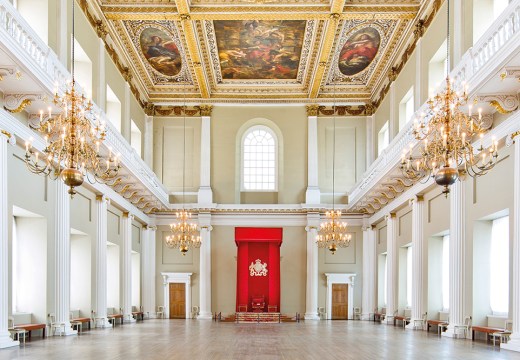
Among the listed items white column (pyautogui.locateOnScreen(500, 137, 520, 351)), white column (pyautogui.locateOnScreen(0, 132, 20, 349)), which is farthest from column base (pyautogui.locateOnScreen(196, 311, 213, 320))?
white column (pyautogui.locateOnScreen(500, 137, 520, 351))

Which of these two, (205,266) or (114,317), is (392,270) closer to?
(205,266)

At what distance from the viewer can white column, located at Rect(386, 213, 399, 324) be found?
24344 millimetres

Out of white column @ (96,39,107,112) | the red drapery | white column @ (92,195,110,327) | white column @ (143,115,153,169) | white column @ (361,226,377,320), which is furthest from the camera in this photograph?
the red drapery

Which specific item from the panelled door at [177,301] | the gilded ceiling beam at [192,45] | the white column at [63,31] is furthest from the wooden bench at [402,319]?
the white column at [63,31]

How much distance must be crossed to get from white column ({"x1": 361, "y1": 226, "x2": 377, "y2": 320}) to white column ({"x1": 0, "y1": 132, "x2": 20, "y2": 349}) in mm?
18631

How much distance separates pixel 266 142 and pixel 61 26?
Answer: 51.0ft

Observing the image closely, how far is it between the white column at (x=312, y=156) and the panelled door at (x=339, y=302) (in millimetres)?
4107

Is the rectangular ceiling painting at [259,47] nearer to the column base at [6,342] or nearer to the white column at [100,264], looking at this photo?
the white column at [100,264]

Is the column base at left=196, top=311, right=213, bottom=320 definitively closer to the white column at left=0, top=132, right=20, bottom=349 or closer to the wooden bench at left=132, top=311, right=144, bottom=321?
the wooden bench at left=132, top=311, right=144, bottom=321

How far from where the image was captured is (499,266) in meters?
15.7

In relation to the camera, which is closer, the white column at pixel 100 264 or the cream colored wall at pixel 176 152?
the white column at pixel 100 264

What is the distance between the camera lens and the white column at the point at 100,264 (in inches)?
811

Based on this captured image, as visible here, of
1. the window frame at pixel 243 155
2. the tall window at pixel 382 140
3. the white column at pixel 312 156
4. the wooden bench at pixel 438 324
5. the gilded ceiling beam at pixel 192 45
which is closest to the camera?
the wooden bench at pixel 438 324

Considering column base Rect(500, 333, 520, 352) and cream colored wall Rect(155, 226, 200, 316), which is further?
cream colored wall Rect(155, 226, 200, 316)
